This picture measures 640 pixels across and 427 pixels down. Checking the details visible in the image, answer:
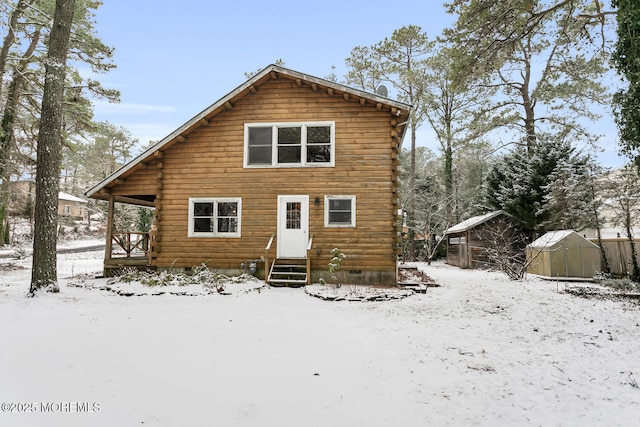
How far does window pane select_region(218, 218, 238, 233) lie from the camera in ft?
38.0

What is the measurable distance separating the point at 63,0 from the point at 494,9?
1092 cm

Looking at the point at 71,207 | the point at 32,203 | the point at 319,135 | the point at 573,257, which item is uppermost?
the point at 319,135

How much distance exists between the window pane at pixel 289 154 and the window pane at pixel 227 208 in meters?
2.18

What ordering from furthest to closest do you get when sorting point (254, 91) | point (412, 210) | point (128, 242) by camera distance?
1. point (412, 210)
2. point (128, 242)
3. point (254, 91)

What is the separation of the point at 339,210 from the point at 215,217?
13.8 ft

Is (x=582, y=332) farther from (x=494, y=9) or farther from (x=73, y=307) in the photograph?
(x=73, y=307)

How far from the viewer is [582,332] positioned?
5.92 meters

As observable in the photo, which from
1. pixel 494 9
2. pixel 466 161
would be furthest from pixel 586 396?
pixel 466 161

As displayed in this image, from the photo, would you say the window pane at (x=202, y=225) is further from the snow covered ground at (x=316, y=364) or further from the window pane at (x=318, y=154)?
the snow covered ground at (x=316, y=364)

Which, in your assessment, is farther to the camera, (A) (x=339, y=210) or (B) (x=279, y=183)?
(B) (x=279, y=183)

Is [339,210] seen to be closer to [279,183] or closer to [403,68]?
[279,183]

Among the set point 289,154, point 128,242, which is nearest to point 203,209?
point 289,154

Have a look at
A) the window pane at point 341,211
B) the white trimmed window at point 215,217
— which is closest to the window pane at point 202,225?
the white trimmed window at point 215,217

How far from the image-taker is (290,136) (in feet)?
38.2
